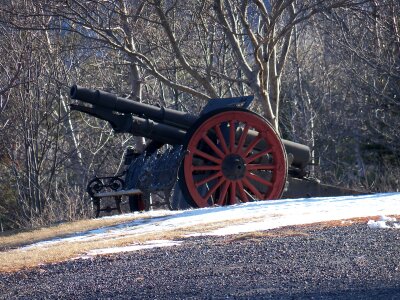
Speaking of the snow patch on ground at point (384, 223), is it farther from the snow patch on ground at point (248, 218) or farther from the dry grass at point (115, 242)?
the dry grass at point (115, 242)

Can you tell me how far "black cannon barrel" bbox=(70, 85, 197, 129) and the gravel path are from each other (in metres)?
6.21

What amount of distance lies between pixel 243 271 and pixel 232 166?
838cm

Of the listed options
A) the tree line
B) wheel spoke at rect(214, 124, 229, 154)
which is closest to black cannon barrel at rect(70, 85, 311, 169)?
wheel spoke at rect(214, 124, 229, 154)

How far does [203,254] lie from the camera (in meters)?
9.77

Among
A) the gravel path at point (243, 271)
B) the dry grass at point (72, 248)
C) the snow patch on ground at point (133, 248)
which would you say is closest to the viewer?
the gravel path at point (243, 271)

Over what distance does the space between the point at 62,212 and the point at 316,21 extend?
36.1 ft

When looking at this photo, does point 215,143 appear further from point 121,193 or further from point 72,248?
point 72,248

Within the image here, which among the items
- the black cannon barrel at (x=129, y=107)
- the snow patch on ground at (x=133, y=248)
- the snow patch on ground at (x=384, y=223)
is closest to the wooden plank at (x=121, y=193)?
the black cannon barrel at (x=129, y=107)

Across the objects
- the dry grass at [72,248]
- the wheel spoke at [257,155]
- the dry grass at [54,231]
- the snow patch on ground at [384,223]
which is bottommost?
the snow patch on ground at [384,223]

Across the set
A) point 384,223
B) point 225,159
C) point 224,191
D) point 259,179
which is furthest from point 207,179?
point 384,223

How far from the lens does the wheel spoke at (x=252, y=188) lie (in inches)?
664

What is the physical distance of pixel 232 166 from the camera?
55.0ft

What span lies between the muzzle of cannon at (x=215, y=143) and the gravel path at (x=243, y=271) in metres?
5.73

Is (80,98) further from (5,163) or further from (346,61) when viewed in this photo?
(346,61)
